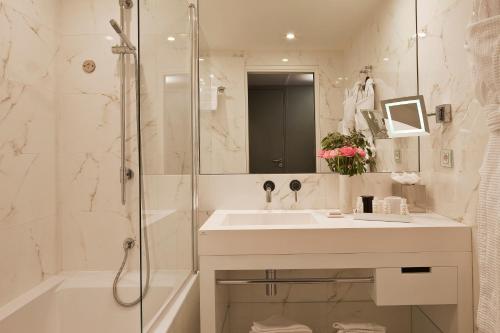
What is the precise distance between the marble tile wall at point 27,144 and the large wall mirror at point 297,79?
847 mm

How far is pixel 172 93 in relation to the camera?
137 centimetres

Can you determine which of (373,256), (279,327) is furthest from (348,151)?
(279,327)

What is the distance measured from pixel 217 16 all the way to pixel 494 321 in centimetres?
199

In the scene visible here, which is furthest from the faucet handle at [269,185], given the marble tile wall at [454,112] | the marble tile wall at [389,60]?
the marble tile wall at [454,112]

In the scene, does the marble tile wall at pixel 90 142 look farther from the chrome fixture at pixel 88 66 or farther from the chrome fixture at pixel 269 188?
the chrome fixture at pixel 269 188

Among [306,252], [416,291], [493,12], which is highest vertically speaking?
[493,12]

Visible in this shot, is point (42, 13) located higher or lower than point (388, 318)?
higher

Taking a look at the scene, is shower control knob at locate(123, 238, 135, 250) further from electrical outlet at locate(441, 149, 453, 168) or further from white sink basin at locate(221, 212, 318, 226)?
electrical outlet at locate(441, 149, 453, 168)

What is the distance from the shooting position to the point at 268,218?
1731 millimetres

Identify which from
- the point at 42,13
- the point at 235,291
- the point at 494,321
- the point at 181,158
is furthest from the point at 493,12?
the point at 42,13

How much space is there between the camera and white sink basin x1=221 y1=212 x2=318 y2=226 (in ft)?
5.61

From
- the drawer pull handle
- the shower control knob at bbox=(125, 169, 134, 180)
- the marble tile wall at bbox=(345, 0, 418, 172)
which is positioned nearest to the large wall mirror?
the marble tile wall at bbox=(345, 0, 418, 172)

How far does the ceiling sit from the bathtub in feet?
4.57

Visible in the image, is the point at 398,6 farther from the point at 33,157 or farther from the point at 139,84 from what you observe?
the point at 33,157
